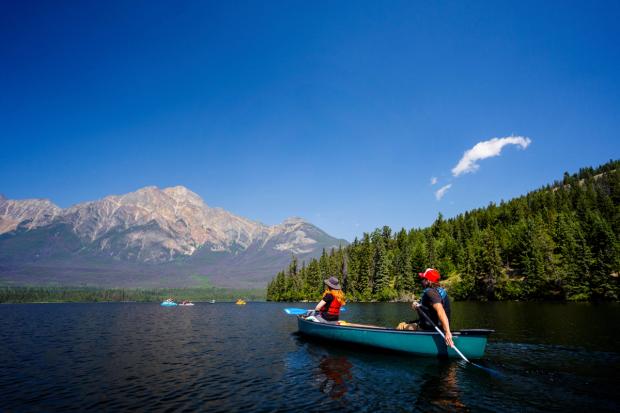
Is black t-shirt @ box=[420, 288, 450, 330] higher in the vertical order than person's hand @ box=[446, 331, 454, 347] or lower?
higher

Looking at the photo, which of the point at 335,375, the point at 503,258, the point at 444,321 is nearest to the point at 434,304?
the point at 444,321

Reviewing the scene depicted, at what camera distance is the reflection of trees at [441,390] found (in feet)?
37.2

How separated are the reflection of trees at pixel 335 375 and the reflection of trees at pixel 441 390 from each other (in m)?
3.03

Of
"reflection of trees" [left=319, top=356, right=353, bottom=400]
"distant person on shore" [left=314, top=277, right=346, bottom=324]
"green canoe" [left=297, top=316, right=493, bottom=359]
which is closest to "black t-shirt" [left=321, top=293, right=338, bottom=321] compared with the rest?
"distant person on shore" [left=314, top=277, right=346, bottom=324]

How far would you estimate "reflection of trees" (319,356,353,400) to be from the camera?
43.5ft

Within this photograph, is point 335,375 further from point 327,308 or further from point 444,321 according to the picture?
point 327,308

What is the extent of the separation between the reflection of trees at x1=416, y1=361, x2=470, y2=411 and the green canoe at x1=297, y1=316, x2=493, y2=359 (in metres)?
0.93

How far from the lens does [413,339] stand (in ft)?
59.5

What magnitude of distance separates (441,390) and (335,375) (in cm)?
473

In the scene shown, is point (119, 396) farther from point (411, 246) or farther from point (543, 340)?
point (411, 246)

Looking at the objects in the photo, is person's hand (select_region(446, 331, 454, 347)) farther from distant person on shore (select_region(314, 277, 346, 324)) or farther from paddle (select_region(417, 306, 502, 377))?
distant person on shore (select_region(314, 277, 346, 324))

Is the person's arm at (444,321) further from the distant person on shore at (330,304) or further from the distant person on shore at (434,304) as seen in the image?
the distant person on shore at (330,304)

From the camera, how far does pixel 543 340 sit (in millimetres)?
23266

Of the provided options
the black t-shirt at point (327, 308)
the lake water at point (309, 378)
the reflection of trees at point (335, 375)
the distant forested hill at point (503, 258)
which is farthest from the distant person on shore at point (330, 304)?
the distant forested hill at point (503, 258)
